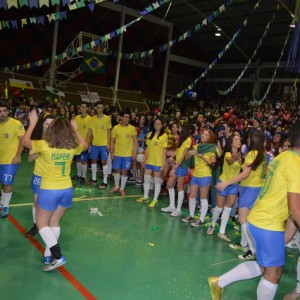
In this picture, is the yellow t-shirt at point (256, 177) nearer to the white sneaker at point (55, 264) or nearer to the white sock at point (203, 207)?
the white sock at point (203, 207)

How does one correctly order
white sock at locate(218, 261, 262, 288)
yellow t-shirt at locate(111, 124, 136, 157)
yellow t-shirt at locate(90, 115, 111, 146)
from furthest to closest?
yellow t-shirt at locate(90, 115, 111, 146) → yellow t-shirt at locate(111, 124, 136, 157) → white sock at locate(218, 261, 262, 288)

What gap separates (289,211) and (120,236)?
2974 mm

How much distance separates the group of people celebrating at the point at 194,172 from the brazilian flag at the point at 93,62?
32.1 feet

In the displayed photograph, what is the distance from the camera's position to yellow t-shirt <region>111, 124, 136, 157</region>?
23.5 ft

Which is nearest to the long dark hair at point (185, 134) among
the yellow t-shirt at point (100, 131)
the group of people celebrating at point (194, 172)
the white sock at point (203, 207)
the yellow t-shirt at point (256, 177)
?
the group of people celebrating at point (194, 172)

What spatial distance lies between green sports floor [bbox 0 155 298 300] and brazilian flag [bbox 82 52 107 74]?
496 inches

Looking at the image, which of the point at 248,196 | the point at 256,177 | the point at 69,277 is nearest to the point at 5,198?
Result: the point at 69,277

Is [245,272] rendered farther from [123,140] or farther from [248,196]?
[123,140]

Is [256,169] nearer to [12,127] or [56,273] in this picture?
[56,273]

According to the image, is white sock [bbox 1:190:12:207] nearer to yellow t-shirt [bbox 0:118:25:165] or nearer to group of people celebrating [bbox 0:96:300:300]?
group of people celebrating [bbox 0:96:300:300]

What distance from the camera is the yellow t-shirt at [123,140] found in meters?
7.17

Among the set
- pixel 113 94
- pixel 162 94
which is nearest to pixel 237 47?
pixel 162 94

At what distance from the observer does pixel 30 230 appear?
4668 mm

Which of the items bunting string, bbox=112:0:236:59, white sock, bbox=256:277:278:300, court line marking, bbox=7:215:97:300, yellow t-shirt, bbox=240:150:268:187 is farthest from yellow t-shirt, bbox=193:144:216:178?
bunting string, bbox=112:0:236:59
